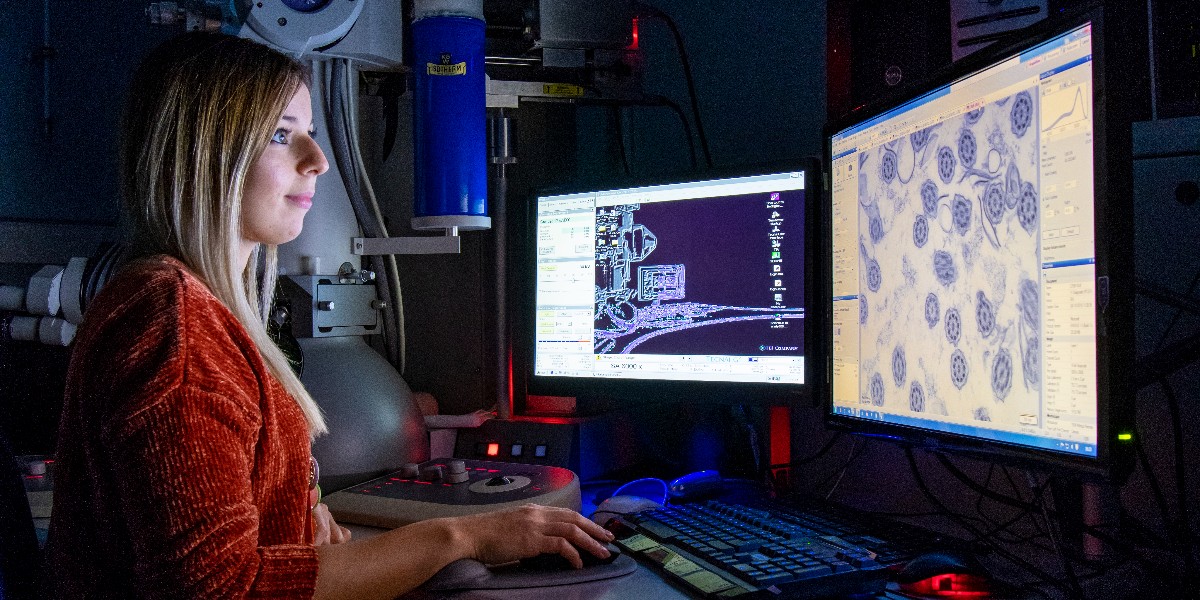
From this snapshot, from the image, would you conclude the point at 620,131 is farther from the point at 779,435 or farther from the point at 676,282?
the point at 779,435

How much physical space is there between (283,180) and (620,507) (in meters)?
0.57

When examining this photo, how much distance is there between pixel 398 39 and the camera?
149cm

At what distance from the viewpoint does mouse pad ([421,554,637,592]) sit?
2.84 feet

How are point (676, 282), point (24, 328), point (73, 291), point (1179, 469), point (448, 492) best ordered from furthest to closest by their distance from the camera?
point (24, 328), point (73, 291), point (676, 282), point (448, 492), point (1179, 469)

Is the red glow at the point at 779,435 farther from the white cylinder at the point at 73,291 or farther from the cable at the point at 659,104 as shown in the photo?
the white cylinder at the point at 73,291

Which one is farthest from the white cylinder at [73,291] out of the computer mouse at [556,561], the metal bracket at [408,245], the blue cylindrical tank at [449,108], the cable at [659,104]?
the computer mouse at [556,561]

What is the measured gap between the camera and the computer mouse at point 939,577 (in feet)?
2.66

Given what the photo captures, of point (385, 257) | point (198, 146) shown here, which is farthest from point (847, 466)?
point (198, 146)

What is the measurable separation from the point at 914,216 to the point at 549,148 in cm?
79

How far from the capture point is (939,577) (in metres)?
0.82

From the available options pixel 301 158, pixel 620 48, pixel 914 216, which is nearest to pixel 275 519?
pixel 301 158

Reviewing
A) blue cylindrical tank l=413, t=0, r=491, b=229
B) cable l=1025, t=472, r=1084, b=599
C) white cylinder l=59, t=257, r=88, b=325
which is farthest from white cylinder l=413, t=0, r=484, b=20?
cable l=1025, t=472, r=1084, b=599

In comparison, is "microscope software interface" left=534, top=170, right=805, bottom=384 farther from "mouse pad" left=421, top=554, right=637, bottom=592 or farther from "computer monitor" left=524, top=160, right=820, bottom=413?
"mouse pad" left=421, top=554, right=637, bottom=592

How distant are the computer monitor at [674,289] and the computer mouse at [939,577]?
41 centimetres
